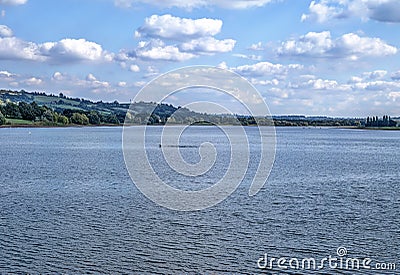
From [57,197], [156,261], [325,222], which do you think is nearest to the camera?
[156,261]

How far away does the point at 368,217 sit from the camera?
30719 mm

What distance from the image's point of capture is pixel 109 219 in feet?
98.7

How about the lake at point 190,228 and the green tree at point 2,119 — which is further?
the green tree at point 2,119

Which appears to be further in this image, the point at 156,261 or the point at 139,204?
the point at 139,204

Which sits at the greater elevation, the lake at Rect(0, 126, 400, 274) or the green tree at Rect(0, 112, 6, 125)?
the green tree at Rect(0, 112, 6, 125)

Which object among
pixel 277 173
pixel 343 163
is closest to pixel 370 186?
pixel 277 173

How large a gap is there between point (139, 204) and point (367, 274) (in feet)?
59.3

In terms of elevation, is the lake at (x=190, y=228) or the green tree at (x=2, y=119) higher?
the green tree at (x=2, y=119)

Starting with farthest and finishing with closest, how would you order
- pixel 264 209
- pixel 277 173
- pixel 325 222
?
pixel 277 173, pixel 264 209, pixel 325 222

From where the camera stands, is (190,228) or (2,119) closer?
(190,228)

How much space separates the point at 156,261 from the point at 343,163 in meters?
50.5

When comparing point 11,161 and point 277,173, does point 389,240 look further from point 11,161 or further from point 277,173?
point 11,161

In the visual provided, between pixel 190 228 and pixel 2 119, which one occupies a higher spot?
pixel 2 119

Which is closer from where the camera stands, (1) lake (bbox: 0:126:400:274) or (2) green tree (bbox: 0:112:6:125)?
(1) lake (bbox: 0:126:400:274)
